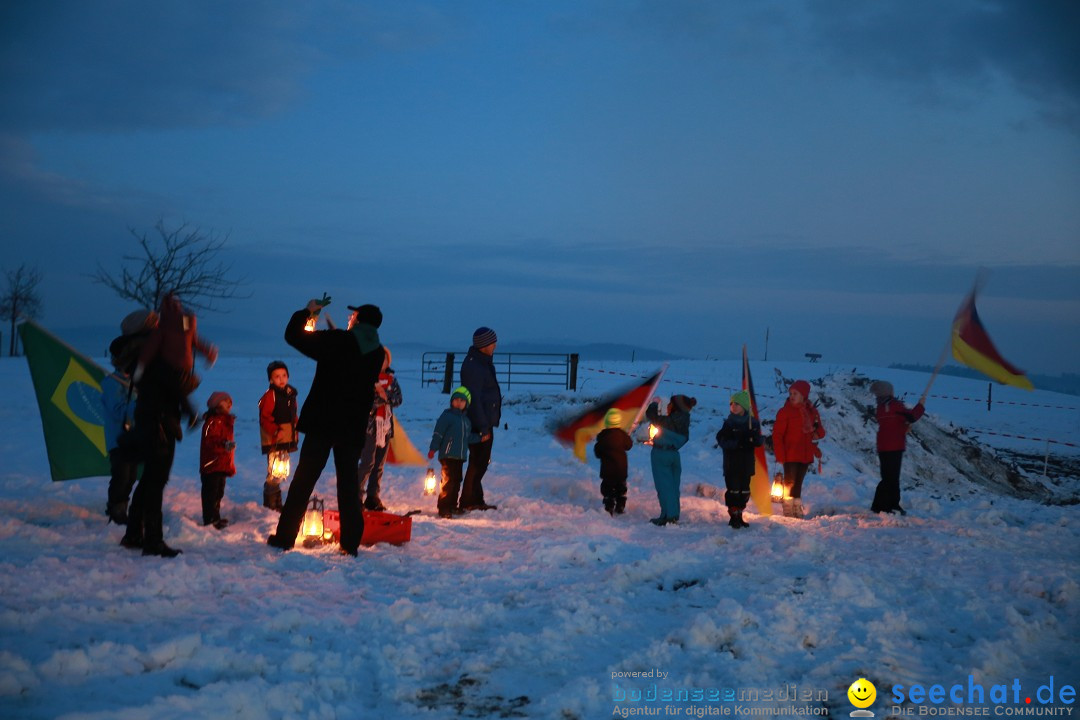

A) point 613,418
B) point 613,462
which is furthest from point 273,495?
point 613,418

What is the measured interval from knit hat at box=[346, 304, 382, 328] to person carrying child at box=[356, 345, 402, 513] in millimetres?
1990

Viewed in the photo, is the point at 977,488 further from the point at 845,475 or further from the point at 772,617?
the point at 772,617

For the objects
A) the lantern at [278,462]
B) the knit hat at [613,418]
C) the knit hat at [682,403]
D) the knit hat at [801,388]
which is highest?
the knit hat at [801,388]

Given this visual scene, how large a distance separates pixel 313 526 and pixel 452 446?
2.33 m

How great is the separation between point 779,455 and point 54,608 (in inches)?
318

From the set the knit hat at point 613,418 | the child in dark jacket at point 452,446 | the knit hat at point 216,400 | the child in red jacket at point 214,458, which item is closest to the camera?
the child in red jacket at point 214,458

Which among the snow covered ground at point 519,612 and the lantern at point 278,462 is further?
the lantern at point 278,462

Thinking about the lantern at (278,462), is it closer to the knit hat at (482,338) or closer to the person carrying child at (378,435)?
the person carrying child at (378,435)

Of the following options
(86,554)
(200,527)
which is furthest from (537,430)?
(86,554)

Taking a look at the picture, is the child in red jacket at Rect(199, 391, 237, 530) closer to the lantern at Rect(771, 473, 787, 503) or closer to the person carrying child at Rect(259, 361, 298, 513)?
the person carrying child at Rect(259, 361, 298, 513)

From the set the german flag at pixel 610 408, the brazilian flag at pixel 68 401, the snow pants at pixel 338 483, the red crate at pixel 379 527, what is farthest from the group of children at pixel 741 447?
the brazilian flag at pixel 68 401

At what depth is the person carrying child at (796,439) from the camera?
10211 mm

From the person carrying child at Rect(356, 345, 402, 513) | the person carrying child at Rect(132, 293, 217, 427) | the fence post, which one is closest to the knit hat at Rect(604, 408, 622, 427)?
the person carrying child at Rect(356, 345, 402, 513)

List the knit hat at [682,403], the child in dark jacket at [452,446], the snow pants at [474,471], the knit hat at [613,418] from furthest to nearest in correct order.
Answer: the knit hat at [613,418] → the knit hat at [682,403] → the snow pants at [474,471] → the child in dark jacket at [452,446]
